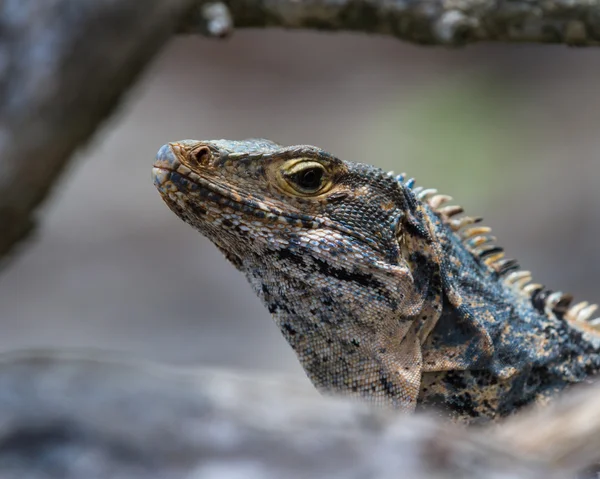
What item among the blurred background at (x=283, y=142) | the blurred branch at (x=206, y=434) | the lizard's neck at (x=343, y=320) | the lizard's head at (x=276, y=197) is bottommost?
the blurred branch at (x=206, y=434)

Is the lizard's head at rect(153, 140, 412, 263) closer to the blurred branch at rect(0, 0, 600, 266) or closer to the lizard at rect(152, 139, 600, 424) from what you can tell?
the lizard at rect(152, 139, 600, 424)

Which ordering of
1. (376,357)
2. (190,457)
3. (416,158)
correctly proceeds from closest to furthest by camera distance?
1. (190,457)
2. (376,357)
3. (416,158)

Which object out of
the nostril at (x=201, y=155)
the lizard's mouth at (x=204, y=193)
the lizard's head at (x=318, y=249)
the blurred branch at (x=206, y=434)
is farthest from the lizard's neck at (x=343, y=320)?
the blurred branch at (x=206, y=434)

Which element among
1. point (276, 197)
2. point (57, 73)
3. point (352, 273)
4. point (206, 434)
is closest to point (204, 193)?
point (276, 197)

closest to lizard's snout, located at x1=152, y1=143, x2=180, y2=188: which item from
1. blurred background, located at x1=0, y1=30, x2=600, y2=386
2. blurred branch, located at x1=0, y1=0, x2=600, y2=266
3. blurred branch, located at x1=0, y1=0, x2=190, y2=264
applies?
blurred branch, located at x1=0, y1=0, x2=600, y2=266

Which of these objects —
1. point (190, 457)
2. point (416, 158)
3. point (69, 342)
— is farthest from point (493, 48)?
point (190, 457)

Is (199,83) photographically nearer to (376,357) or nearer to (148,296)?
(148,296)

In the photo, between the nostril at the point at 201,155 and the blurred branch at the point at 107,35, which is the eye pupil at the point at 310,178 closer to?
the nostril at the point at 201,155
